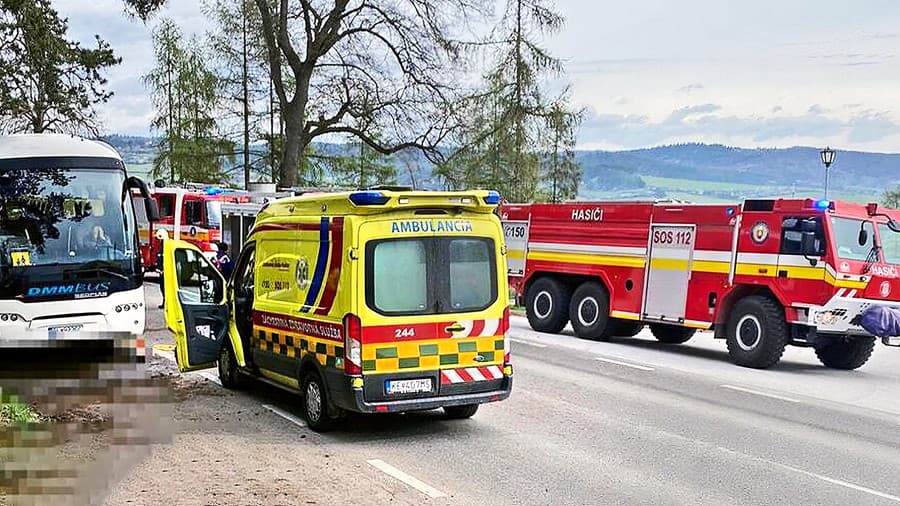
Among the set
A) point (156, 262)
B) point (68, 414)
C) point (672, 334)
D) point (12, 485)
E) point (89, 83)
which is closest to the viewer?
point (12, 485)

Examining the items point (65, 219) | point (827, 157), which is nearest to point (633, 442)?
point (65, 219)

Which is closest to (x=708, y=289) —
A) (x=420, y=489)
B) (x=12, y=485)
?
(x=420, y=489)

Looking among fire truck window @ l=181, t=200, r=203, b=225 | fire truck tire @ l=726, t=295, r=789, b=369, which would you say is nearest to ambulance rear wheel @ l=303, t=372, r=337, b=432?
fire truck tire @ l=726, t=295, r=789, b=369

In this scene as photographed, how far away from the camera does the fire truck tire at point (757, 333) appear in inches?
587

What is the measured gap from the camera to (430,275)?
9305 mm

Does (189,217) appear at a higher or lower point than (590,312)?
higher

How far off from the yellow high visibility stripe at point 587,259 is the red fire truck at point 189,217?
35.0 ft

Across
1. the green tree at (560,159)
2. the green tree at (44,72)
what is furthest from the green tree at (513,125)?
the green tree at (44,72)

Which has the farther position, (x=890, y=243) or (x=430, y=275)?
(x=890, y=243)

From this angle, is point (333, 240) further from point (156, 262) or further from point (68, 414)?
point (156, 262)

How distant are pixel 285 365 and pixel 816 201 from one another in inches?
352

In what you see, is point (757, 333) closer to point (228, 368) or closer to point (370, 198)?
point (228, 368)

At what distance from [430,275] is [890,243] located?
30.6 ft

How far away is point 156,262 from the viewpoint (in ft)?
87.9
